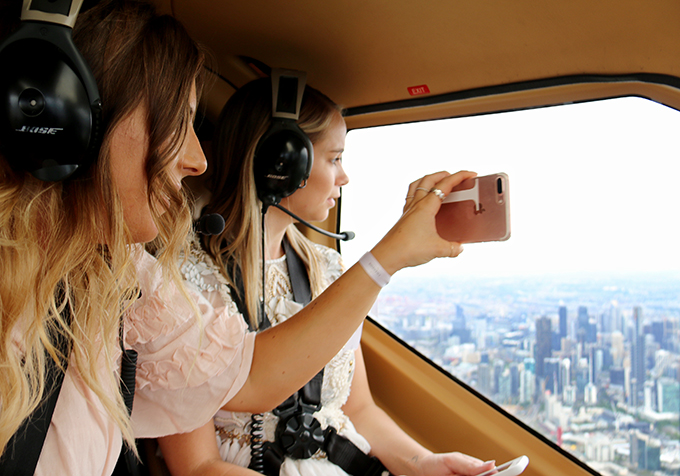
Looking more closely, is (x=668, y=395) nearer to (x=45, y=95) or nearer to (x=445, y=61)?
(x=445, y=61)

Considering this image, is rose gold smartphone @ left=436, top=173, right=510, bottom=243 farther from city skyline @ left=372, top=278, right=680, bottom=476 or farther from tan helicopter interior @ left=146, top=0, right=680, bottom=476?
city skyline @ left=372, top=278, right=680, bottom=476

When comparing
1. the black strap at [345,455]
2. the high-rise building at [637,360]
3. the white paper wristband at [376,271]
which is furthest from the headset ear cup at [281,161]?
the high-rise building at [637,360]

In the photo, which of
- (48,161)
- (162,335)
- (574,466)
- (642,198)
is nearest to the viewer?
(48,161)

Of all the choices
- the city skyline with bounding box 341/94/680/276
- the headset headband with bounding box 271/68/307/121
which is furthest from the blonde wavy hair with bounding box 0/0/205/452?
the city skyline with bounding box 341/94/680/276

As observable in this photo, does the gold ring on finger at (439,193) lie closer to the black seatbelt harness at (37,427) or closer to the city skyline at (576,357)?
the city skyline at (576,357)

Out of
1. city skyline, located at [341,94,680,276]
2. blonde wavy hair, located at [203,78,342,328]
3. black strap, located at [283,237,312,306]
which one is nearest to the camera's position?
city skyline, located at [341,94,680,276]

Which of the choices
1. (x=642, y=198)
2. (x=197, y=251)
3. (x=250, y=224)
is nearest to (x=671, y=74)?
(x=642, y=198)

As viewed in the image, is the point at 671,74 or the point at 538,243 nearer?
the point at 671,74

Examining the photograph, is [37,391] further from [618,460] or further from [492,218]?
[618,460]
